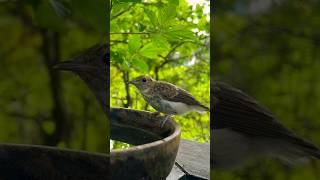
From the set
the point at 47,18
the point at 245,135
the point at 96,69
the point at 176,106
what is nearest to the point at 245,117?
the point at 245,135

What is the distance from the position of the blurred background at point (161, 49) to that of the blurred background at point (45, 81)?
0.11 m

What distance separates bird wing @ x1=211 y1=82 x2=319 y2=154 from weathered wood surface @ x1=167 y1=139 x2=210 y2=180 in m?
0.14

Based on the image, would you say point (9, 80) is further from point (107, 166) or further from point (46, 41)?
point (107, 166)

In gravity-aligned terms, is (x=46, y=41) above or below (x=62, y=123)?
above

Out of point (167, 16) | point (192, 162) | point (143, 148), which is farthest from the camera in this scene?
point (192, 162)

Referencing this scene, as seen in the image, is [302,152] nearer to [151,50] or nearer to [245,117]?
[245,117]

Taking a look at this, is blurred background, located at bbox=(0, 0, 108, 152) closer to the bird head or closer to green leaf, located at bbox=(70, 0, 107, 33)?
green leaf, located at bbox=(70, 0, 107, 33)

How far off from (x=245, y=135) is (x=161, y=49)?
218 mm

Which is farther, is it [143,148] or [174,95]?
[174,95]

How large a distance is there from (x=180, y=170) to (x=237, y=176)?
0.47ft

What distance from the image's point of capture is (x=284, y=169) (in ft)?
1.84

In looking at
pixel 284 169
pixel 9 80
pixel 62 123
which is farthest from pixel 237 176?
pixel 9 80

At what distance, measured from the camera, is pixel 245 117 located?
558mm

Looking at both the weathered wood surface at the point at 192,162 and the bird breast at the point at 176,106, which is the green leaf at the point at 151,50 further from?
the weathered wood surface at the point at 192,162
